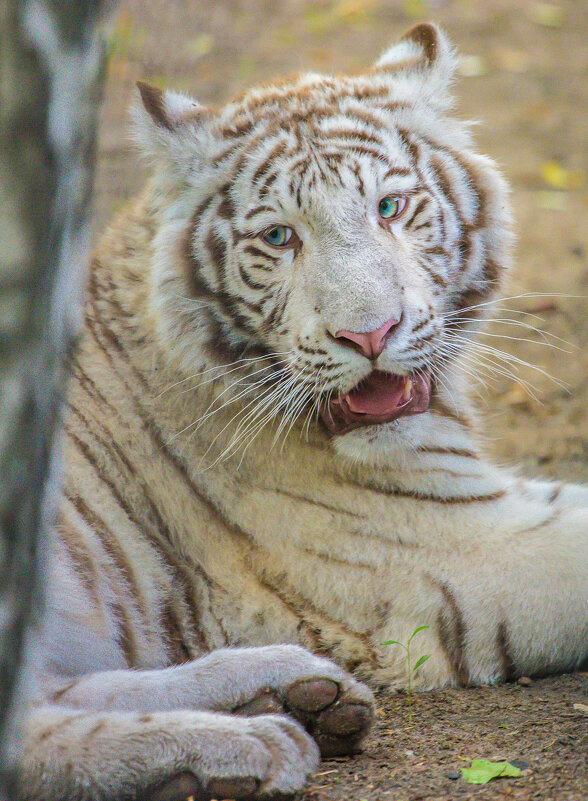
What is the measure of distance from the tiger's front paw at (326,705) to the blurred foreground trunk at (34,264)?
A: 111 cm

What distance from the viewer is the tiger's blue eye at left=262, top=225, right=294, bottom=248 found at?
270 cm

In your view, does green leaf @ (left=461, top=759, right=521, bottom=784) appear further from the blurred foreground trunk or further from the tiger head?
the blurred foreground trunk

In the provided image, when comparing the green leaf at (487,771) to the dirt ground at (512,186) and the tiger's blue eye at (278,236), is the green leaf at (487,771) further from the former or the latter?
the tiger's blue eye at (278,236)

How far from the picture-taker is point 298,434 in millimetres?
2816

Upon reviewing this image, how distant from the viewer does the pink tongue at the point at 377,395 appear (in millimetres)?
2631

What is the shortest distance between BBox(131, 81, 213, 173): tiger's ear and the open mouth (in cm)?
85

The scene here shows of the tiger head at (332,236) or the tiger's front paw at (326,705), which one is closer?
the tiger's front paw at (326,705)

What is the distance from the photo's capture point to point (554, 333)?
459 centimetres

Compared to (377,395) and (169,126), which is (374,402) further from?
(169,126)

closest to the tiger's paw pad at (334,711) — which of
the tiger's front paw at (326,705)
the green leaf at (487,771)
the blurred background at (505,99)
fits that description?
the tiger's front paw at (326,705)

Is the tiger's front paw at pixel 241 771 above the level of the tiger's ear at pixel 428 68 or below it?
below

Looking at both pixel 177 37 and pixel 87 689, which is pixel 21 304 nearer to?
pixel 87 689

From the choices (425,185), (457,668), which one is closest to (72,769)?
(457,668)

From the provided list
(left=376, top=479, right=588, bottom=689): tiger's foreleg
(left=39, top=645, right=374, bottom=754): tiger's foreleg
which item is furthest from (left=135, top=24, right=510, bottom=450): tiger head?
(left=39, top=645, right=374, bottom=754): tiger's foreleg
